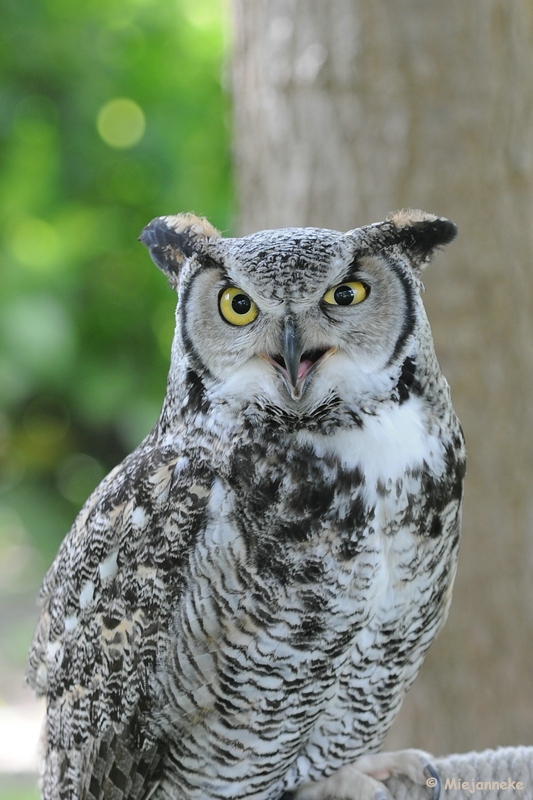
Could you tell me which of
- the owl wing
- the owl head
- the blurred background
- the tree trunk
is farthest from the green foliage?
the owl head

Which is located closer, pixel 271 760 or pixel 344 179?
pixel 271 760

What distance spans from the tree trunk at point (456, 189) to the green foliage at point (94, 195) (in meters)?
1.70

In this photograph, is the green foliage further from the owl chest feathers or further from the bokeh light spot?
the owl chest feathers

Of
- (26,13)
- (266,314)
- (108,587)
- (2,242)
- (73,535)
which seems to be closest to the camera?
(266,314)

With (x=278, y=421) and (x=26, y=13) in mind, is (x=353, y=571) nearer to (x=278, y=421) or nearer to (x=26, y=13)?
(x=278, y=421)

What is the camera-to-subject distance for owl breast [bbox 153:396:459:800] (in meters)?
1.12

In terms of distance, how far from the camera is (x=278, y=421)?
1114 mm

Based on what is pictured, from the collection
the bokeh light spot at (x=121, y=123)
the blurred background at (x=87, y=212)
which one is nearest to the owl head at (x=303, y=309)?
the blurred background at (x=87, y=212)

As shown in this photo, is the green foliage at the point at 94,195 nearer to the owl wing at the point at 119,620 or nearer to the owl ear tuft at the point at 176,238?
the owl wing at the point at 119,620

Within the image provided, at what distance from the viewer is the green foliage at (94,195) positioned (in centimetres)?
367

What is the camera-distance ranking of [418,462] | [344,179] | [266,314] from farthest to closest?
[344,179] → [418,462] → [266,314]

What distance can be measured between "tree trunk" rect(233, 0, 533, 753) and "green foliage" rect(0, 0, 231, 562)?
5.59ft

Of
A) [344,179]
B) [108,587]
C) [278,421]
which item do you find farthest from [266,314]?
[344,179]

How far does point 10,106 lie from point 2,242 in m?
0.75
